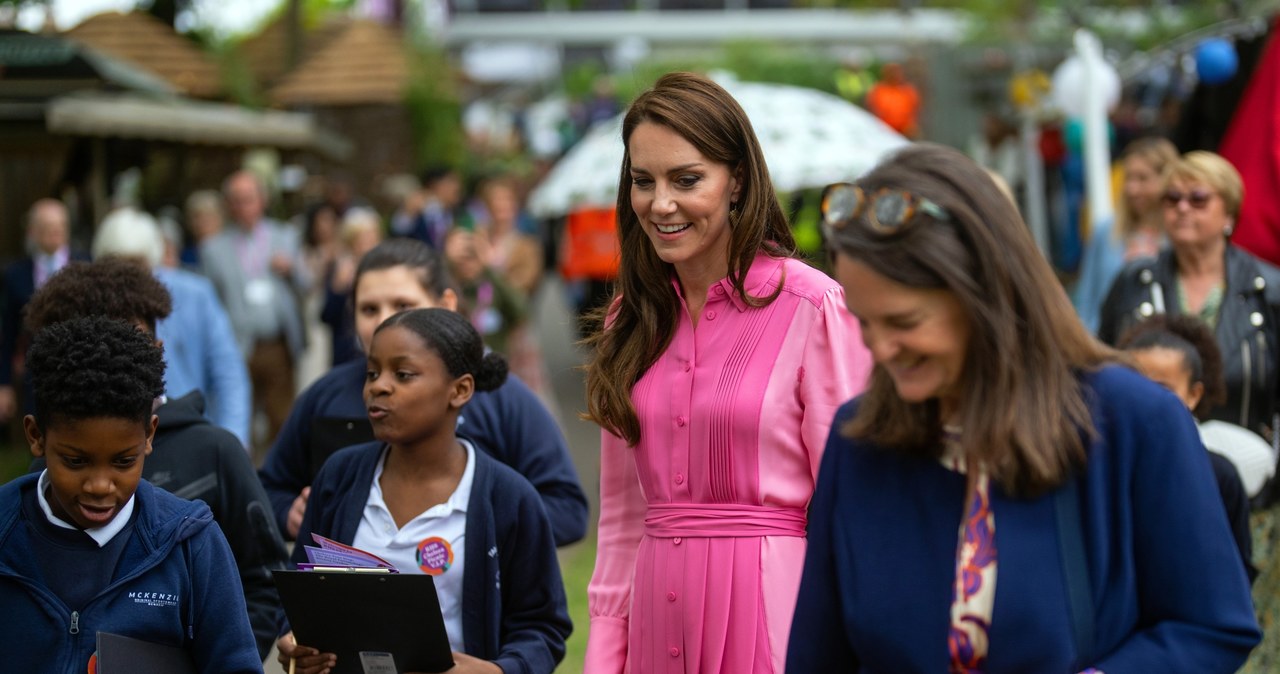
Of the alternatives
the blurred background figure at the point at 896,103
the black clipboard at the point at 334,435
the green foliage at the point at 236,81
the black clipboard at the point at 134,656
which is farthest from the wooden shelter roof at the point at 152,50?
the black clipboard at the point at 134,656

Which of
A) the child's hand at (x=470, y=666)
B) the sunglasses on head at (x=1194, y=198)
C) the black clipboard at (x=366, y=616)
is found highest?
the sunglasses on head at (x=1194, y=198)

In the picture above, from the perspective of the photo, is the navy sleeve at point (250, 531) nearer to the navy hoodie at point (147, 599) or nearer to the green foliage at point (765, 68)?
the navy hoodie at point (147, 599)

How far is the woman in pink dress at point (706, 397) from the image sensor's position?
361 centimetres

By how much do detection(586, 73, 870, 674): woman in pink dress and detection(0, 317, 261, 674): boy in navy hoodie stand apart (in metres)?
0.91

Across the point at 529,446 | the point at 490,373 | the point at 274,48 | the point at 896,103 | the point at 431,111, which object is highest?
the point at 274,48

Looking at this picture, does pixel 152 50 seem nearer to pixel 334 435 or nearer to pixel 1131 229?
pixel 1131 229

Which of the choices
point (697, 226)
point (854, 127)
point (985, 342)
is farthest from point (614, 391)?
point (854, 127)

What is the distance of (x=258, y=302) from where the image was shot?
1202 cm

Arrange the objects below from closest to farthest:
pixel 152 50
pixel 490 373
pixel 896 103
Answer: pixel 490 373 → pixel 896 103 → pixel 152 50

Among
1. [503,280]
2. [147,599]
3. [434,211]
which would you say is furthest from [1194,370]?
[434,211]

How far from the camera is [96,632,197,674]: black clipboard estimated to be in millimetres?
3197

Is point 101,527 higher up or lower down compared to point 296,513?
higher up

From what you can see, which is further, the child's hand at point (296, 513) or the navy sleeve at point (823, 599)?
the child's hand at point (296, 513)

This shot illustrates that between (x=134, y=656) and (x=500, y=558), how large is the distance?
1118mm
